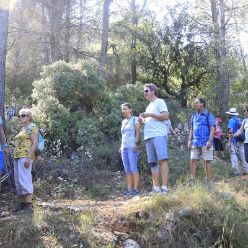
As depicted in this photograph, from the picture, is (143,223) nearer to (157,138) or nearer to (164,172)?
(164,172)

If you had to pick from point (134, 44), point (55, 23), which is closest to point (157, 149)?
point (134, 44)

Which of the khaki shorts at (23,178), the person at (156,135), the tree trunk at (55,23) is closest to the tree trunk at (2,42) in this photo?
the khaki shorts at (23,178)

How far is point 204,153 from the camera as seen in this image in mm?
7469

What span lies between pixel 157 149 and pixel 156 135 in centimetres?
22

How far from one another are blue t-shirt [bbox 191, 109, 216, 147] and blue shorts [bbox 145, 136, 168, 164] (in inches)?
50.7

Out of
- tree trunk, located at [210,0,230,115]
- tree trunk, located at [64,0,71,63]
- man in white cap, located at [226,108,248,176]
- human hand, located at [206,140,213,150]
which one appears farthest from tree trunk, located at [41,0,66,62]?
human hand, located at [206,140,213,150]

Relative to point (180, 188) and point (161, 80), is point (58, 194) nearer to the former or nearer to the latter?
point (180, 188)

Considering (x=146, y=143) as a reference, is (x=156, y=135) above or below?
above

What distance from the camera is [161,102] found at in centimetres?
648

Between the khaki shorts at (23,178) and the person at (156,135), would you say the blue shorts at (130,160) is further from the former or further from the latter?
the khaki shorts at (23,178)

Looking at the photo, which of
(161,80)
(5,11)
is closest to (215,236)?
(5,11)

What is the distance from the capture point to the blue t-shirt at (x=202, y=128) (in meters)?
7.43

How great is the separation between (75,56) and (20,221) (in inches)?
575

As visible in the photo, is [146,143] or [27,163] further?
[146,143]
